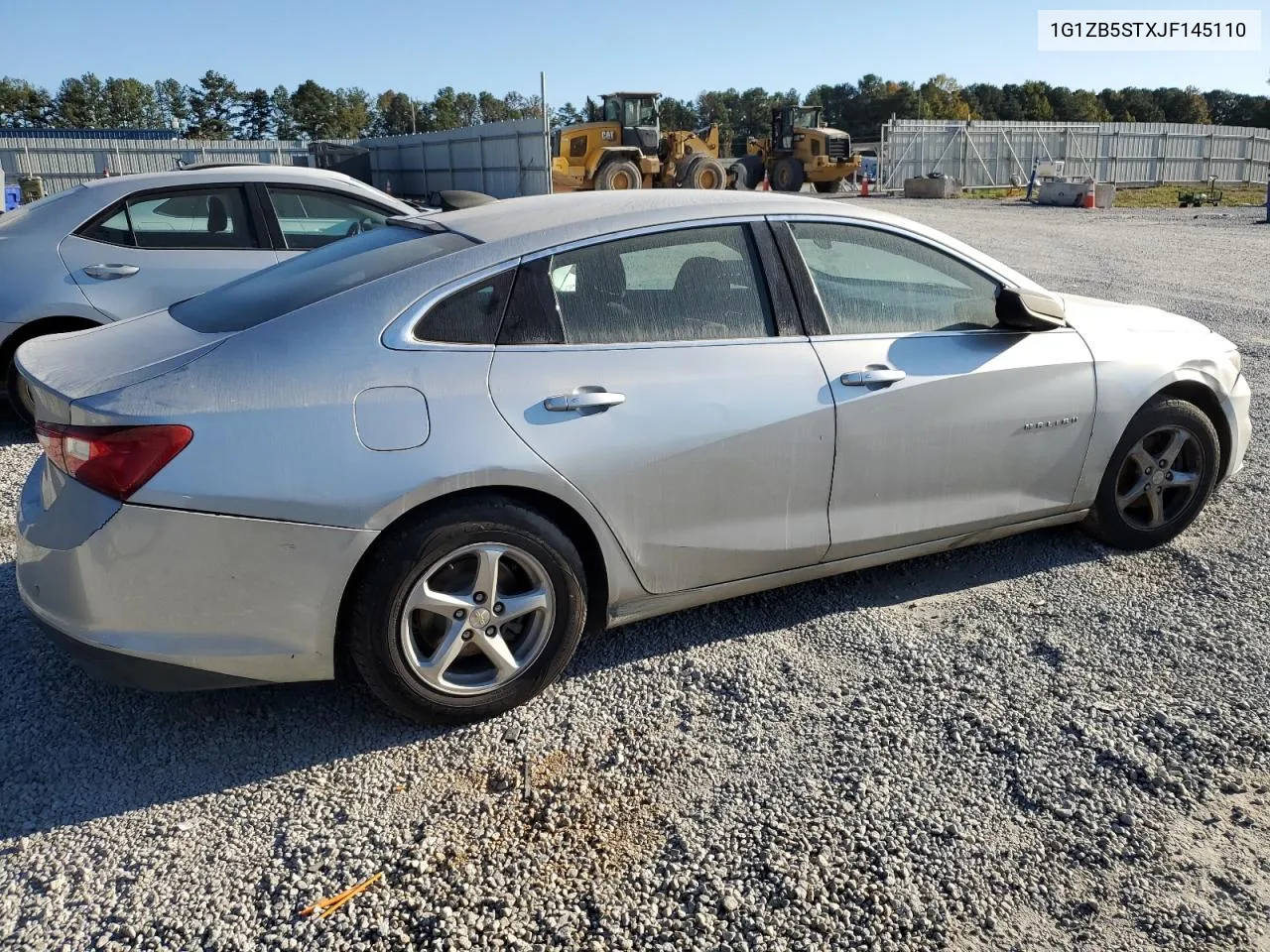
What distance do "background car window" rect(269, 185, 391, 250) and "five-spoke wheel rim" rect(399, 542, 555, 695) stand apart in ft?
14.3

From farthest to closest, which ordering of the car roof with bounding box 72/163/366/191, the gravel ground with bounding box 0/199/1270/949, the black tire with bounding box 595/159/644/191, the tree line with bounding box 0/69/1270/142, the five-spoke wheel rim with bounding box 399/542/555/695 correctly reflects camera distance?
1. the tree line with bounding box 0/69/1270/142
2. the black tire with bounding box 595/159/644/191
3. the car roof with bounding box 72/163/366/191
4. the five-spoke wheel rim with bounding box 399/542/555/695
5. the gravel ground with bounding box 0/199/1270/949

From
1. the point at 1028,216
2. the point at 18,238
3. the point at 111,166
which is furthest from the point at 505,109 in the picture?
the point at 18,238

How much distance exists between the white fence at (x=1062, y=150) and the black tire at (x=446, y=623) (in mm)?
39880

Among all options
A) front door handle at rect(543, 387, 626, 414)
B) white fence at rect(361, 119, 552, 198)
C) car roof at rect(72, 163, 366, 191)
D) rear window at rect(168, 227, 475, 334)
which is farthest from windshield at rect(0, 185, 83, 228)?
white fence at rect(361, 119, 552, 198)

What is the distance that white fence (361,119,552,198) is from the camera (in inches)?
865

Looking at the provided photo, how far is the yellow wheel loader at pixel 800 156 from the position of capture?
112 ft

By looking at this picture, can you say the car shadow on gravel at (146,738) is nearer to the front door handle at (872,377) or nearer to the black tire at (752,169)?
the front door handle at (872,377)

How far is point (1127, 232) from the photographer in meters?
21.3

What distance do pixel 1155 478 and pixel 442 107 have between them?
11198 centimetres

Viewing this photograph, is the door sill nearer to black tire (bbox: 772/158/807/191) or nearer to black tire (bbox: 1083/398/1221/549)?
black tire (bbox: 1083/398/1221/549)

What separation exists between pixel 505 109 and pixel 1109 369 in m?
124

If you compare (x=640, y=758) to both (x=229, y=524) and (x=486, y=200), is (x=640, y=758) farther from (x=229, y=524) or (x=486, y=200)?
(x=486, y=200)

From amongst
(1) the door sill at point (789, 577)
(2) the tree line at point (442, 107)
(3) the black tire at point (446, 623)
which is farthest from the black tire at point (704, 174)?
→ (2) the tree line at point (442, 107)

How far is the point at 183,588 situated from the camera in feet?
8.97
